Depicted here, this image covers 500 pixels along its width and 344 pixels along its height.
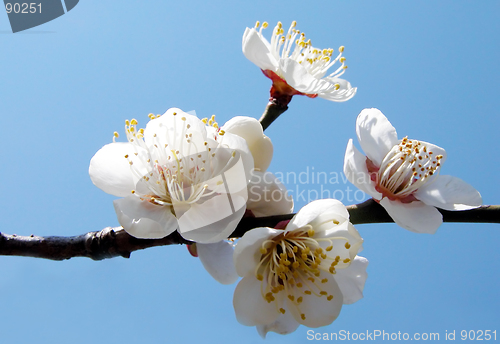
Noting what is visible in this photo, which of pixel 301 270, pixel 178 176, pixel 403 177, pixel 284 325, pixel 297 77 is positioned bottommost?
pixel 284 325

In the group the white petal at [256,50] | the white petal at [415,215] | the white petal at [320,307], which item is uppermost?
the white petal at [256,50]

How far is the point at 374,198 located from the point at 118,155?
0.56 metres

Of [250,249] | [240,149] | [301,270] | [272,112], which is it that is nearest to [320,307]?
[301,270]

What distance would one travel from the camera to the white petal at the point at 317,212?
29.3 inches

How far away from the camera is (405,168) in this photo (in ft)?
3.20

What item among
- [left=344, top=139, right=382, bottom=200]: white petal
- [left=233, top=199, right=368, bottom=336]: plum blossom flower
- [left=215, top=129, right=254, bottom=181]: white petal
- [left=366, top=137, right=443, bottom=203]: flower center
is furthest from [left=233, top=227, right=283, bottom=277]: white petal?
[left=366, top=137, right=443, bottom=203]: flower center

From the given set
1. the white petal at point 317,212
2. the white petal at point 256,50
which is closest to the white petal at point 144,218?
the white petal at point 317,212

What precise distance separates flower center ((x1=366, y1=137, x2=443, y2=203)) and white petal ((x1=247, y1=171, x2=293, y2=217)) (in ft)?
0.95

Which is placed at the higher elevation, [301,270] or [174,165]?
[174,165]

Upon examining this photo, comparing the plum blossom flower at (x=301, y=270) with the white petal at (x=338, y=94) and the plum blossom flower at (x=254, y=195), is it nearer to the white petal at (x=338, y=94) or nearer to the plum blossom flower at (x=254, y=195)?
the plum blossom flower at (x=254, y=195)

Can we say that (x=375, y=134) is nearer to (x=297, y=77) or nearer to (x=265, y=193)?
(x=297, y=77)

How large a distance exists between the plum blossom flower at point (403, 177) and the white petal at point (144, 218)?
1.31ft

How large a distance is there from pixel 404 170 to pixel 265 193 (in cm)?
41

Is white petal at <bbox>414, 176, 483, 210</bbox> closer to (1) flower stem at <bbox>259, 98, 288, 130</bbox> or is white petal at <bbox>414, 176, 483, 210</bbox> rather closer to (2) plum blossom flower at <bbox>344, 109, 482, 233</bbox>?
(2) plum blossom flower at <bbox>344, 109, 482, 233</bbox>
